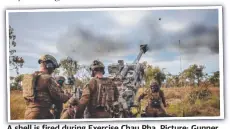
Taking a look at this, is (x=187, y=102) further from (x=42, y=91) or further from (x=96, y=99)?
(x=42, y=91)

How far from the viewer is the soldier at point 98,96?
3859 millimetres

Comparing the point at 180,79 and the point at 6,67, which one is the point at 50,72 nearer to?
the point at 6,67

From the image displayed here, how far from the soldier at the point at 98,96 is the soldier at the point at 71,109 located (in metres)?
0.04

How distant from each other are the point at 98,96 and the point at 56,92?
37 cm

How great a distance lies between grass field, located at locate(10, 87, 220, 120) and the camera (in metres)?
3.88

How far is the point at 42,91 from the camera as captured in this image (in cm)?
384

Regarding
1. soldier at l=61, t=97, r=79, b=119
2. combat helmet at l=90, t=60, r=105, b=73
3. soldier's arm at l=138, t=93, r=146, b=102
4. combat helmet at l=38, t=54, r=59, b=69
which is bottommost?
soldier at l=61, t=97, r=79, b=119

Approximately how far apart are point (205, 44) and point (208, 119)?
2.18ft

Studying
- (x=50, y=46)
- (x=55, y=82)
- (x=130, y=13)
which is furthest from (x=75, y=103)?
(x=130, y=13)

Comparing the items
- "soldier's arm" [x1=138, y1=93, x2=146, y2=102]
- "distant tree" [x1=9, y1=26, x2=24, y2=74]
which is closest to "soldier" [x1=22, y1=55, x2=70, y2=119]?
"distant tree" [x1=9, y1=26, x2=24, y2=74]

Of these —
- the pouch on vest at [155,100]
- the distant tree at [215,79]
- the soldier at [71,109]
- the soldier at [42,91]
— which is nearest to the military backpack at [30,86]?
the soldier at [42,91]

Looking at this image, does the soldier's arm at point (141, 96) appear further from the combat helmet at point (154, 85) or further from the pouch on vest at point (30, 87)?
the pouch on vest at point (30, 87)

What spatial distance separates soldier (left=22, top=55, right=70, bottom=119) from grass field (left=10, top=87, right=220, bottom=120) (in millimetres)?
761

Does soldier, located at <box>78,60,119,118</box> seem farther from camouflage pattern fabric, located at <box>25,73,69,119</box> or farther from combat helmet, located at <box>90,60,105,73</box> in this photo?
camouflage pattern fabric, located at <box>25,73,69,119</box>
